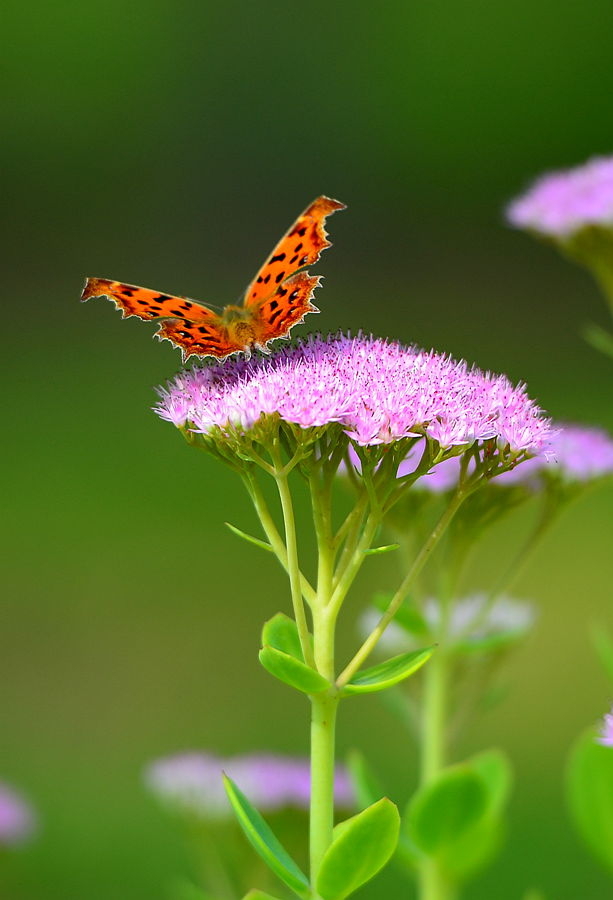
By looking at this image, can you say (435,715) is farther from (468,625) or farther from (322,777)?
(322,777)

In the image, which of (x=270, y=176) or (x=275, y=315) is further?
(x=270, y=176)

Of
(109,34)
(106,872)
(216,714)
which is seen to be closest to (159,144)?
(109,34)

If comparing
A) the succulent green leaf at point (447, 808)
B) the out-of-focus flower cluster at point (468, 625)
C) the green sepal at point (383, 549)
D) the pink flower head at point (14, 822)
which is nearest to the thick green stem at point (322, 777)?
the green sepal at point (383, 549)

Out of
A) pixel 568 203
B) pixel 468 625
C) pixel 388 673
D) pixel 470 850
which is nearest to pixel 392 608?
pixel 388 673

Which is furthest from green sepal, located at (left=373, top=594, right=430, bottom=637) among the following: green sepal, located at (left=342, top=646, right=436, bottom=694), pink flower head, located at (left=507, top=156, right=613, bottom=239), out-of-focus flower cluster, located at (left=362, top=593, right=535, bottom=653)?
pink flower head, located at (left=507, top=156, right=613, bottom=239)

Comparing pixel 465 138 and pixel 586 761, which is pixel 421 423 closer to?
pixel 586 761

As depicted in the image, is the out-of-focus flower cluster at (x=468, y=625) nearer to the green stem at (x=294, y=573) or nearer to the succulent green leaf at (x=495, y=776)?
the succulent green leaf at (x=495, y=776)

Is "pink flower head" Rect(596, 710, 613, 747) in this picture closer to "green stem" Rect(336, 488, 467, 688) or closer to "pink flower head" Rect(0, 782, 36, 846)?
"green stem" Rect(336, 488, 467, 688)
